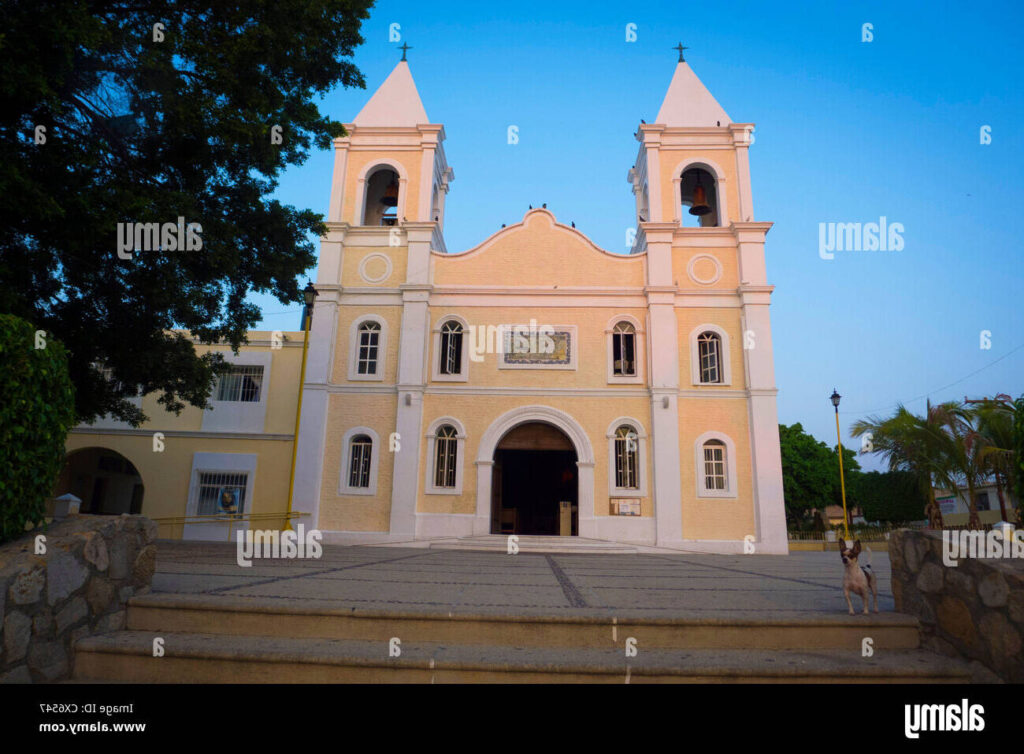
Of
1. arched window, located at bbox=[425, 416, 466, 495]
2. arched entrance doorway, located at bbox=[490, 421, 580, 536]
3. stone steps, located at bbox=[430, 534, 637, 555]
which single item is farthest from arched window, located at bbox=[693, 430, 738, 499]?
arched window, located at bbox=[425, 416, 466, 495]

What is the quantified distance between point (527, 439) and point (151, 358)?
10.2 metres

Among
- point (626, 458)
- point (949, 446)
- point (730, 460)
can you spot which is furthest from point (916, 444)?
point (626, 458)

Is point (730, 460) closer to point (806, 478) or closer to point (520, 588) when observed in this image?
point (520, 588)

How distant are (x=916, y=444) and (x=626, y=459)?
999cm

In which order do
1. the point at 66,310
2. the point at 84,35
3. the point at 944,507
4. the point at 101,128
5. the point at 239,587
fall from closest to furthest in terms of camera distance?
the point at 239,587
the point at 84,35
the point at 101,128
the point at 66,310
the point at 944,507

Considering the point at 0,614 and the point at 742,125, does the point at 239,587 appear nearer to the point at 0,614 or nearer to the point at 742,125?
the point at 0,614

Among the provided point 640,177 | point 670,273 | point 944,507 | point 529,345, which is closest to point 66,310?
point 529,345

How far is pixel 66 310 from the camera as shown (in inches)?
342

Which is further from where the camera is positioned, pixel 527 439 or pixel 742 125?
pixel 742 125

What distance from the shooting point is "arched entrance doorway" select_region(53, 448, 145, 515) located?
768 inches

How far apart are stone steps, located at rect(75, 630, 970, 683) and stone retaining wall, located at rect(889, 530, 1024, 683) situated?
0.64ft

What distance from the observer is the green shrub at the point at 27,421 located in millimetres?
3385

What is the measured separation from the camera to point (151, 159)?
27.4 ft
